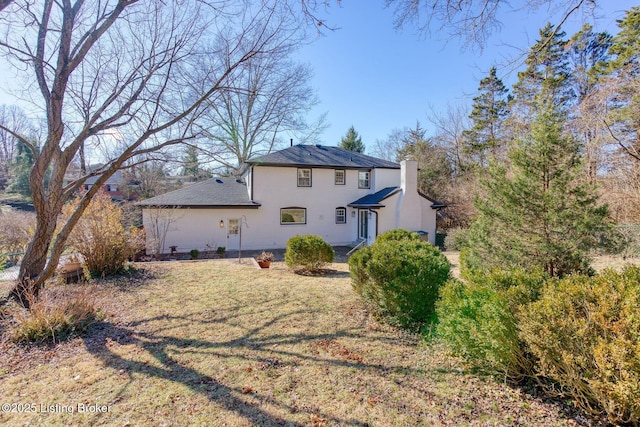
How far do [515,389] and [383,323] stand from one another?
6.79ft

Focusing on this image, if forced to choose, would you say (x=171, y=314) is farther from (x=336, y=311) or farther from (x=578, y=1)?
(x=578, y=1)

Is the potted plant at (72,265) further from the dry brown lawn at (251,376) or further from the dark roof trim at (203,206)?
the dark roof trim at (203,206)

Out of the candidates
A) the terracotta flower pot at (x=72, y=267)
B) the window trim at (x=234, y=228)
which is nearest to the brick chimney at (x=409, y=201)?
the window trim at (x=234, y=228)

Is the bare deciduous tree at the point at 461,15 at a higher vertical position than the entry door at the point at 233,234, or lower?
higher

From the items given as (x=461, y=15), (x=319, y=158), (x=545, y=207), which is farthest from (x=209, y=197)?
(x=545, y=207)

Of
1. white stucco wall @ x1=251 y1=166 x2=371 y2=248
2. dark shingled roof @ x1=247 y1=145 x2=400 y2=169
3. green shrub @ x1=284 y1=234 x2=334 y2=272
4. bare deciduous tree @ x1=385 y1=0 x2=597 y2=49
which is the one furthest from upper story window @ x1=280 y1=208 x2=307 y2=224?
bare deciduous tree @ x1=385 y1=0 x2=597 y2=49

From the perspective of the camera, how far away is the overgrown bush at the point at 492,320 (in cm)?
287

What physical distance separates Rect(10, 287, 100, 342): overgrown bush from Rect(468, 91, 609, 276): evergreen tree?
6.90m

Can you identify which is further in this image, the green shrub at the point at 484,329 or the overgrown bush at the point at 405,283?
the overgrown bush at the point at 405,283

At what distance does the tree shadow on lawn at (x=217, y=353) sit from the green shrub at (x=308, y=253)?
139 inches

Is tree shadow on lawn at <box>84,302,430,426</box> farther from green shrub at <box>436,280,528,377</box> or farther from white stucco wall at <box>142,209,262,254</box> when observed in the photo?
white stucco wall at <box>142,209,262,254</box>

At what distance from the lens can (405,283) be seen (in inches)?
180

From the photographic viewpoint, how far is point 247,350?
386 cm

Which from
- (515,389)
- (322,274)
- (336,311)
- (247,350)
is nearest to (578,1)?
(515,389)
